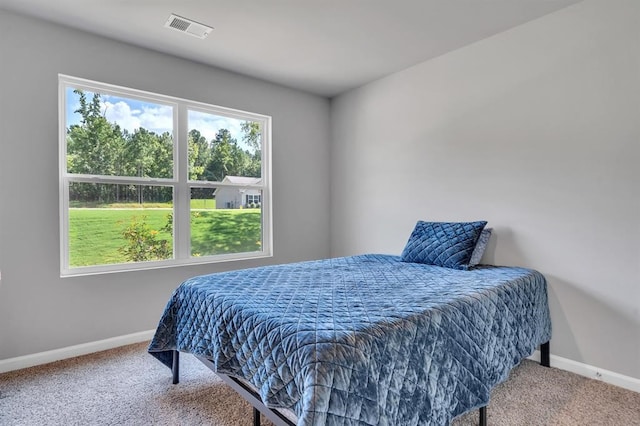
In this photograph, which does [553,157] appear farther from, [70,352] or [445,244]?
[70,352]

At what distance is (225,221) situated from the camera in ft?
11.4

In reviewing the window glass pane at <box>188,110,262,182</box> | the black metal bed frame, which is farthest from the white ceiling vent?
the black metal bed frame

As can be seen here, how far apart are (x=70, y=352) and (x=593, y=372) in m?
3.71

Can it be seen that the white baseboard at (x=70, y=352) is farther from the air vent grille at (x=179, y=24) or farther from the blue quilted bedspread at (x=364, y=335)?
the air vent grille at (x=179, y=24)

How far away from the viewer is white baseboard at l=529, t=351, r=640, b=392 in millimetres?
2067

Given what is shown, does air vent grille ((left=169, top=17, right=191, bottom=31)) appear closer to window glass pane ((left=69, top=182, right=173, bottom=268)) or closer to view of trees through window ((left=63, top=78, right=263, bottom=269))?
view of trees through window ((left=63, top=78, right=263, bottom=269))

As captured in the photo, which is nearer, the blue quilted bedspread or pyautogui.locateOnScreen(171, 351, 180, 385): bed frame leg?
the blue quilted bedspread

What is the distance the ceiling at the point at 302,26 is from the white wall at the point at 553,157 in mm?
254

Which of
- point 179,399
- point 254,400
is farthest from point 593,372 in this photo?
point 179,399

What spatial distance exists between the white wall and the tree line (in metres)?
1.87

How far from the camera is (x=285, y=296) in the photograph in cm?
172

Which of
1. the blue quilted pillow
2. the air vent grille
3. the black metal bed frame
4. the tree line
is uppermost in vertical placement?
the air vent grille

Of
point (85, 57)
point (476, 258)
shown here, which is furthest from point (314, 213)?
point (85, 57)

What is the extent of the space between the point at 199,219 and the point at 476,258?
2506mm
